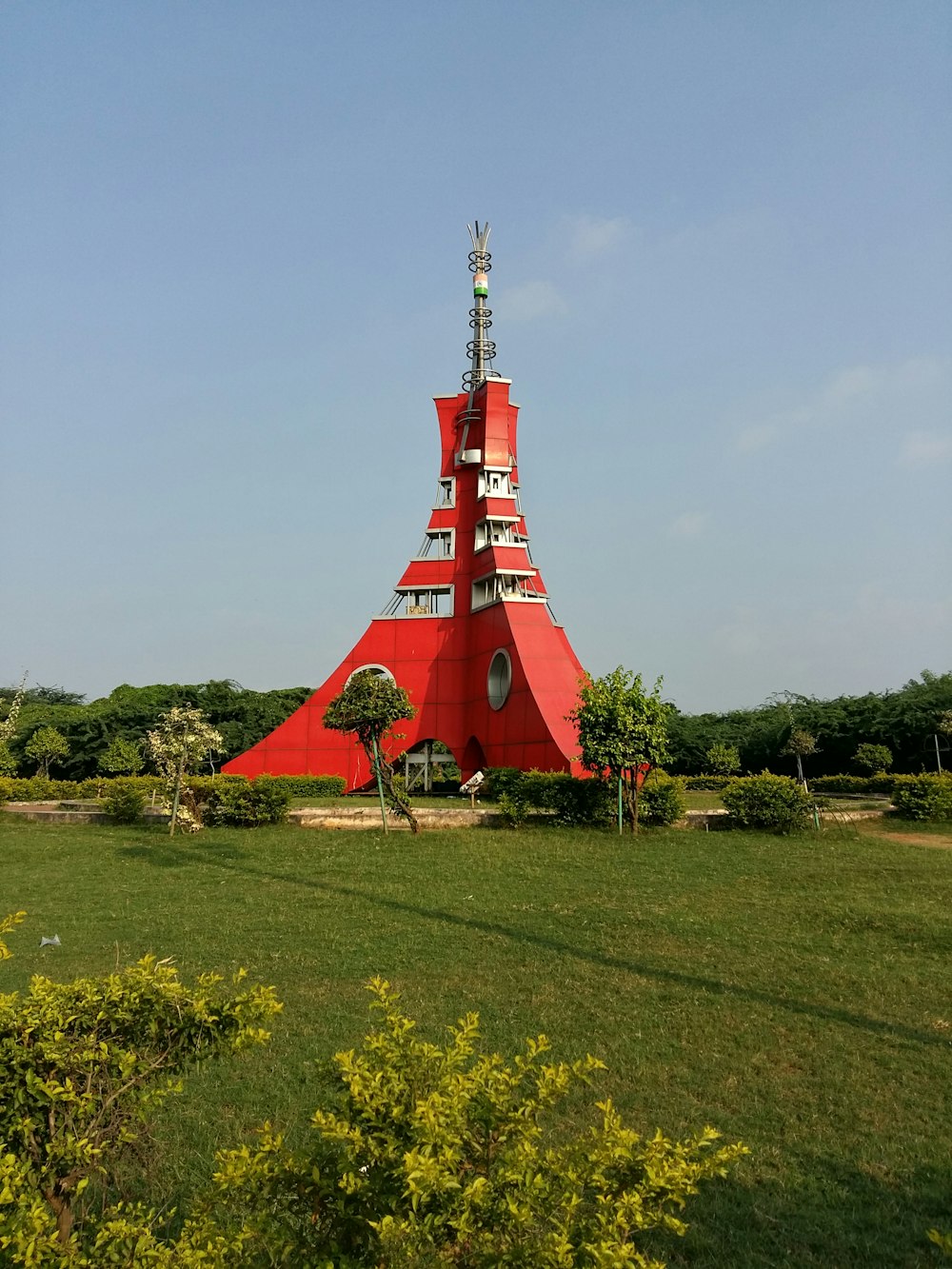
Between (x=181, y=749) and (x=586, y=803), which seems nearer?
(x=181, y=749)

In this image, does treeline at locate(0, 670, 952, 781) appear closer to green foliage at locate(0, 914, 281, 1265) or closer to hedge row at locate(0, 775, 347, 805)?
hedge row at locate(0, 775, 347, 805)

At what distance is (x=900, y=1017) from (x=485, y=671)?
18.4 meters

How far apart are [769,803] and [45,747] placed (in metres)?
29.1

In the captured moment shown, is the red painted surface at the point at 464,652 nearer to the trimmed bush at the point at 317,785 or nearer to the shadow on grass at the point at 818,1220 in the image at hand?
the trimmed bush at the point at 317,785

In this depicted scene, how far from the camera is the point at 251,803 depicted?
16.5 m

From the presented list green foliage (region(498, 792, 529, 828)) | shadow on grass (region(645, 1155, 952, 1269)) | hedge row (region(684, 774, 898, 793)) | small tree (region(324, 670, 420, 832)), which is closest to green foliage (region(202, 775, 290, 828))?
small tree (region(324, 670, 420, 832))

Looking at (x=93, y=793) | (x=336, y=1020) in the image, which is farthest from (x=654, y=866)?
(x=93, y=793)

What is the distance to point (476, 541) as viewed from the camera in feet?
86.5

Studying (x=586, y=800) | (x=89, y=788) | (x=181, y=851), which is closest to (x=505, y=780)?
(x=586, y=800)

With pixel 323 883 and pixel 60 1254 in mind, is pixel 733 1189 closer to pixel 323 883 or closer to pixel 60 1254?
pixel 60 1254

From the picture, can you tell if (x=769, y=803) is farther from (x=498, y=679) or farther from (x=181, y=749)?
(x=181, y=749)

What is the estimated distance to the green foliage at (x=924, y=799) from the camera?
15969 millimetres

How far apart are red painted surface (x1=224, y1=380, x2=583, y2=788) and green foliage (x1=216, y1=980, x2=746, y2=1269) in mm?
19145

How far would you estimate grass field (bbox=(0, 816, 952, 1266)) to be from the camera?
394cm
